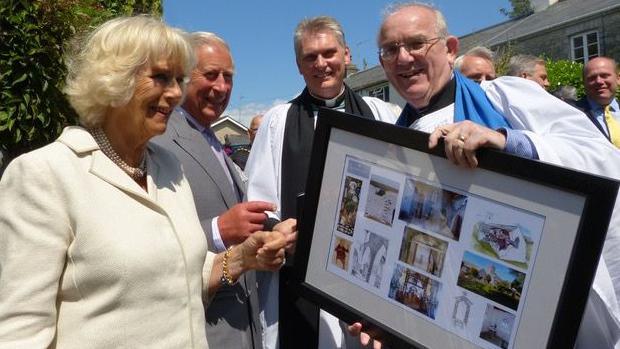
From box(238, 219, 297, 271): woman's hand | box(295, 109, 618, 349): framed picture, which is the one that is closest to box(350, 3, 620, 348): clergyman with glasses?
box(295, 109, 618, 349): framed picture

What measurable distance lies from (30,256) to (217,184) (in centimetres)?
118

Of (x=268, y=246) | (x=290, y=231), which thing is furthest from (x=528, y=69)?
(x=268, y=246)

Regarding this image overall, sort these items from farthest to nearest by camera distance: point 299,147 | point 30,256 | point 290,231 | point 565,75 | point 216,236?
point 565,75
point 299,147
point 216,236
point 290,231
point 30,256

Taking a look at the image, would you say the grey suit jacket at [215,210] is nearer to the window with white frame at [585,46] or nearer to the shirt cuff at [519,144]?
the shirt cuff at [519,144]

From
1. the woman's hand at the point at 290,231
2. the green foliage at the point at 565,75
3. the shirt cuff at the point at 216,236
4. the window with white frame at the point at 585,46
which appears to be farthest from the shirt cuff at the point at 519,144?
the window with white frame at the point at 585,46

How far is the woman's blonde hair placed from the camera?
2.00 metres

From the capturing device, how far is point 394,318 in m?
1.98

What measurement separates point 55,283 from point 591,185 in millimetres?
1548

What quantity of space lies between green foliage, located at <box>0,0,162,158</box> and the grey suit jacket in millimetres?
1309

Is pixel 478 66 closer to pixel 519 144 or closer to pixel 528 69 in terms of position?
pixel 528 69

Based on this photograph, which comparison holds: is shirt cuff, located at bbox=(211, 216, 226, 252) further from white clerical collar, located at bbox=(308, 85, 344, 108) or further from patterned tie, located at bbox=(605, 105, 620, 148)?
patterned tie, located at bbox=(605, 105, 620, 148)

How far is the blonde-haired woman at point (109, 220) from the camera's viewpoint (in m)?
1.74

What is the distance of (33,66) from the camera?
368 cm

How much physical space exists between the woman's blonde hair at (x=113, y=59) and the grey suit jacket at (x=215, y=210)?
70cm
